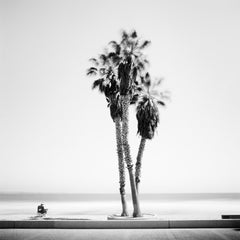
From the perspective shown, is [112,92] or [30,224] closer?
[30,224]

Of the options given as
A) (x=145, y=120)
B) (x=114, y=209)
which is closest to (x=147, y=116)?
(x=145, y=120)

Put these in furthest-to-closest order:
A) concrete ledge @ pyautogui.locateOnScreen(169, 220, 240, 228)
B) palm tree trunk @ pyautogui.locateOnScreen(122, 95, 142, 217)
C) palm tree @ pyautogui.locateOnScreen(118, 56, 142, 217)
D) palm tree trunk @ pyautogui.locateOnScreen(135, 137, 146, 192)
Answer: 1. palm tree @ pyautogui.locateOnScreen(118, 56, 142, 217)
2. palm tree trunk @ pyautogui.locateOnScreen(135, 137, 146, 192)
3. palm tree trunk @ pyautogui.locateOnScreen(122, 95, 142, 217)
4. concrete ledge @ pyautogui.locateOnScreen(169, 220, 240, 228)

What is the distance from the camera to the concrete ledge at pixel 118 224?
12.9m

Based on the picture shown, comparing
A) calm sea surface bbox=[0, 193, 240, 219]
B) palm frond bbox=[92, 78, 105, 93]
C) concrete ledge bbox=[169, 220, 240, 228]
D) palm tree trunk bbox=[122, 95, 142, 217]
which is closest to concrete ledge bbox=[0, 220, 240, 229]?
concrete ledge bbox=[169, 220, 240, 228]

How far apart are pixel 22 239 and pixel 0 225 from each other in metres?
3.75

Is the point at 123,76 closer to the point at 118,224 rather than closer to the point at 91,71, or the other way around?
the point at 91,71

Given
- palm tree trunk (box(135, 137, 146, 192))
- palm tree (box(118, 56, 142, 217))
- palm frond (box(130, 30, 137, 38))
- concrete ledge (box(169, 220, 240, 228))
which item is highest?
palm frond (box(130, 30, 137, 38))

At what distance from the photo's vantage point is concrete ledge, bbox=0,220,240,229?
1285 cm

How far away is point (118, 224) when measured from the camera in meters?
13.2

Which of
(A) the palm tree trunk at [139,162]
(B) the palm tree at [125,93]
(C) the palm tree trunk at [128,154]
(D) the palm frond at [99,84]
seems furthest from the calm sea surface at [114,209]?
(D) the palm frond at [99,84]

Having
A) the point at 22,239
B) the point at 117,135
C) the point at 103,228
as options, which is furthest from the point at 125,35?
the point at 22,239

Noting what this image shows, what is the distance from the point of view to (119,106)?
2016 cm

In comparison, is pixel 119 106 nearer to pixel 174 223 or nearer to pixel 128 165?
pixel 128 165

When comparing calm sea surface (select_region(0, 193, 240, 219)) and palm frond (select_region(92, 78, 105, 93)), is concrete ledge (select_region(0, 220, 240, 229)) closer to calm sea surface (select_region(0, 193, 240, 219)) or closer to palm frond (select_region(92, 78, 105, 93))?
calm sea surface (select_region(0, 193, 240, 219))
